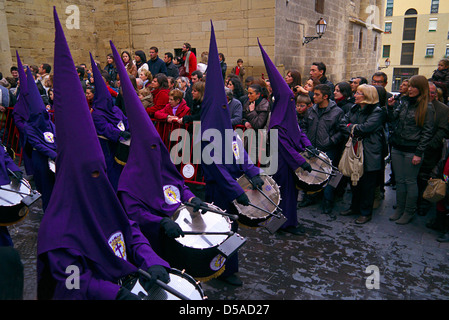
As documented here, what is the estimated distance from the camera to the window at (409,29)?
46281mm

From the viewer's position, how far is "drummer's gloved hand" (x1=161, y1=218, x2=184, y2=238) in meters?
2.99

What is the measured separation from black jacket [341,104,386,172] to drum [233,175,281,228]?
6.63 ft

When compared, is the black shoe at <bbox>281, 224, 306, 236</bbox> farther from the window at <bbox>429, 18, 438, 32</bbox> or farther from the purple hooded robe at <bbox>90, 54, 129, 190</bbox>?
the window at <bbox>429, 18, 438, 32</bbox>

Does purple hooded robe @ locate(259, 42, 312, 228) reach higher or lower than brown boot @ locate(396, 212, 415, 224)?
higher

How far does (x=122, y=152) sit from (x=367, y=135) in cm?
413

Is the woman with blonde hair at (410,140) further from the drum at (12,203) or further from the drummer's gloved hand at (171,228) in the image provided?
the drum at (12,203)

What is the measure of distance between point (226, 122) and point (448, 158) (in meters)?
3.40

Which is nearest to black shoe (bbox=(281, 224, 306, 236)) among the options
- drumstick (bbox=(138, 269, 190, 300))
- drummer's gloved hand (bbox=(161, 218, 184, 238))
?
drummer's gloved hand (bbox=(161, 218, 184, 238))

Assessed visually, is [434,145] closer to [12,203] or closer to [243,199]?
[243,199]

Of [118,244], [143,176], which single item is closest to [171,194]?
[143,176]

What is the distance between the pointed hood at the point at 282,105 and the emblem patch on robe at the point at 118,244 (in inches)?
128

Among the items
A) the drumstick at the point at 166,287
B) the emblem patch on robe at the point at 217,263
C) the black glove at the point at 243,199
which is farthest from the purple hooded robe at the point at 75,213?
the black glove at the point at 243,199

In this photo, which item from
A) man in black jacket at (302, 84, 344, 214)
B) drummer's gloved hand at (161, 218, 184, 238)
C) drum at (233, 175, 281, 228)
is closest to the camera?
drummer's gloved hand at (161, 218, 184, 238)

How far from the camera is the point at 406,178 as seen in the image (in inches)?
221
